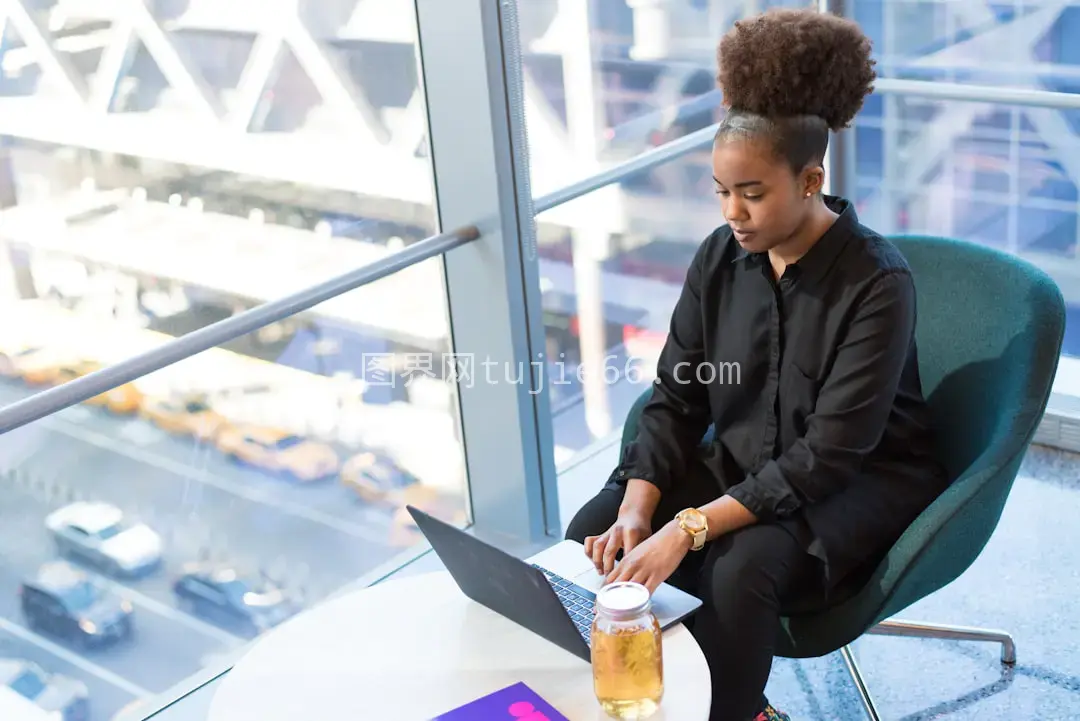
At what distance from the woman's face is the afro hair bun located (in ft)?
0.22

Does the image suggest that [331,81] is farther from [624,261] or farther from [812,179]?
[812,179]

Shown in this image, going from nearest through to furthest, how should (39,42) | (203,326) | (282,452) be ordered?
(203,326) → (39,42) → (282,452)

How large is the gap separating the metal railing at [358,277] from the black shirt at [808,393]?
2.22 feet

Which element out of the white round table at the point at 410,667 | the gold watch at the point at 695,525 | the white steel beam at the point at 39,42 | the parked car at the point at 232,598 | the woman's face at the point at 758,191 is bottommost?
the parked car at the point at 232,598

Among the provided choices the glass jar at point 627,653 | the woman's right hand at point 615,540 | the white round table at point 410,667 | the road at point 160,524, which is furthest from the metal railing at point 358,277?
the glass jar at point 627,653

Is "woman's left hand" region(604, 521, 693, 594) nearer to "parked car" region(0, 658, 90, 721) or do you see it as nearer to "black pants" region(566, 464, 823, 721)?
"black pants" region(566, 464, 823, 721)

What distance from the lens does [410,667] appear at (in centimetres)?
158

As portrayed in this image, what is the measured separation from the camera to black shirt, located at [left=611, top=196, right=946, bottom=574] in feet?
5.94

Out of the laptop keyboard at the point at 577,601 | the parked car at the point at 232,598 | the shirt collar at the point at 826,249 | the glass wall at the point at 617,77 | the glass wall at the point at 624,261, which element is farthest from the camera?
the glass wall at the point at 624,261

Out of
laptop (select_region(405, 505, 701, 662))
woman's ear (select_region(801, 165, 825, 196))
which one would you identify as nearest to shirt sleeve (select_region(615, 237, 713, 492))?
woman's ear (select_region(801, 165, 825, 196))

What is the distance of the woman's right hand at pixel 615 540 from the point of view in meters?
1.80

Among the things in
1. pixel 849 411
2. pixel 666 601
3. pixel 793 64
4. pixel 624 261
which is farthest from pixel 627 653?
pixel 624 261

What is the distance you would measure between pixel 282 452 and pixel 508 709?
2004 millimetres

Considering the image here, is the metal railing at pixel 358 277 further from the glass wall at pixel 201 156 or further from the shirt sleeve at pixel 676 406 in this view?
the shirt sleeve at pixel 676 406
